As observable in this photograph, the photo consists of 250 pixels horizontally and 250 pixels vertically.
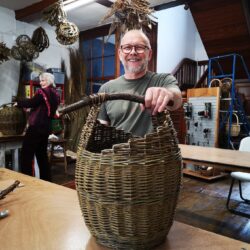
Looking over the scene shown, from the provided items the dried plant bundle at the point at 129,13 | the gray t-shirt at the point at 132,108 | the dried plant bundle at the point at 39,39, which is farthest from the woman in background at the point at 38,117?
the gray t-shirt at the point at 132,108

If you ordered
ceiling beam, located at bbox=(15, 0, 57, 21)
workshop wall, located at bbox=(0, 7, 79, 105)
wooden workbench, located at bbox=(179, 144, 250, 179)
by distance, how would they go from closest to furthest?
wooden workbench, located at bbox=(179, 144, 250, 179), ceiling beam, located at bbox=(15, 0, 57, 21), workshop wall, located at bbox=(0, 7, 79, 105)

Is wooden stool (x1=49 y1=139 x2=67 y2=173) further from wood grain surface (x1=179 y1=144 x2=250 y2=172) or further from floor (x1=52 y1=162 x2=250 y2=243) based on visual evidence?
wood grain surface (x1=179 y1=144 x2=250 y2=172)

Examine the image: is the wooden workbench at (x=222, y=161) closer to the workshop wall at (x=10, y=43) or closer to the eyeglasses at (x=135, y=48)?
the eyeglasses at (x=135, y=48)

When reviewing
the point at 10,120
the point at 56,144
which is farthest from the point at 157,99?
the point at 56,144

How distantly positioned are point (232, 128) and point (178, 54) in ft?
9.76

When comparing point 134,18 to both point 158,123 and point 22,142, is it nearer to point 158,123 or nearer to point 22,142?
point 158,123

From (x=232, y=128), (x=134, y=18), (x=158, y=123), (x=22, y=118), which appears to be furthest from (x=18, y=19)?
(x=158, y=123)

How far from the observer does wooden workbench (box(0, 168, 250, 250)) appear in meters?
0.67

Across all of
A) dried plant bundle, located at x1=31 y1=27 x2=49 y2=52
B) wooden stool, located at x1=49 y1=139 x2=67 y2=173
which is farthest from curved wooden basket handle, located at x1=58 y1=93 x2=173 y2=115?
dried plant bundle, located at x1=31 y1=27 x2=49 y2=52

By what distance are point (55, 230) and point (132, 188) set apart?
0.32 m

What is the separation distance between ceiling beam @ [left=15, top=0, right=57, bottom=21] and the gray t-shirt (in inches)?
128

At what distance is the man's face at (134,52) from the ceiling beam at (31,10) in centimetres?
325

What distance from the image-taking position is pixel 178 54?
700 cm

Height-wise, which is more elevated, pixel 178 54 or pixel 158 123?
pixel 178 54
